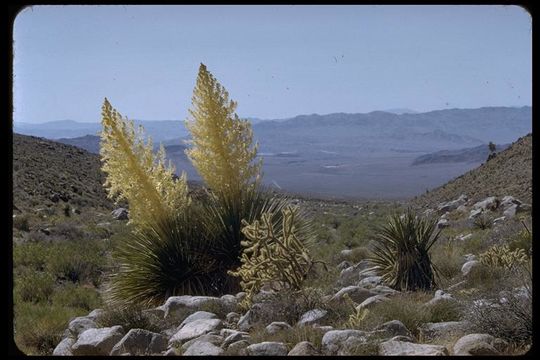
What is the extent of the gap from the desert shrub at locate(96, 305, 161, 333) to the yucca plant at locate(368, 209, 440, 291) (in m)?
3.59

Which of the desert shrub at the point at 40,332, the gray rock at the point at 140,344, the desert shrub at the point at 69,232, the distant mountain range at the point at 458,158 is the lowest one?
the desert shrub at the point at 69,232

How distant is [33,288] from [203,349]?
7.62 metres

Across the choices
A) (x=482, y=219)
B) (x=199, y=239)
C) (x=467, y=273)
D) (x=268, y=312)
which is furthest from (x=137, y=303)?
(x=482, y=219)

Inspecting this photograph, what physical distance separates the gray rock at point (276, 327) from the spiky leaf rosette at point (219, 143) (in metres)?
2.78

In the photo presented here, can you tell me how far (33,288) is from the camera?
12570mm

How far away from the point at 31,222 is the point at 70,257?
9476mm

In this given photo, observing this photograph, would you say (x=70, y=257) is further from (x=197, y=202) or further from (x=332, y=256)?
(x=197, y=202)

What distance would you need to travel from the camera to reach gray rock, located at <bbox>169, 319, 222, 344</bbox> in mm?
6855

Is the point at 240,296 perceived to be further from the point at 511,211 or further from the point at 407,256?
the point at 511,211

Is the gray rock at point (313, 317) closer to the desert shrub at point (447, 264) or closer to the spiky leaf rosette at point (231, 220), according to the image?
the spiky leaf rosette at point (231, 220)

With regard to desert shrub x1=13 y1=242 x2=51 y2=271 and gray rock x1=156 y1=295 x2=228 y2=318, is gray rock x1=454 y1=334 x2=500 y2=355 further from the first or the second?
desert shrub x1=13 y1=242 x2=51 y2=271

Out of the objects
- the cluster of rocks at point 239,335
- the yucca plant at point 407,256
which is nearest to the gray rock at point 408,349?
the cluster of rocks at point 239,335

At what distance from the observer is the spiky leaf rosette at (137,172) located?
27.6 feet

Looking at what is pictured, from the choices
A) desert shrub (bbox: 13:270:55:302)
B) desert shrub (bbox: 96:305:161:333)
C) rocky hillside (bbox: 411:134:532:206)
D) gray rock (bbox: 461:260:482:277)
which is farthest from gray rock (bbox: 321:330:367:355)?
rocky hillside (bbox: 411:134:532:206)
